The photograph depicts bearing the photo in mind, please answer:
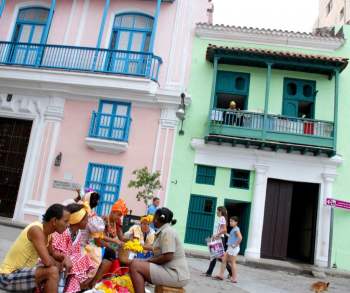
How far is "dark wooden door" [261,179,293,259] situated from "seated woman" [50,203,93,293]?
967 centimetres

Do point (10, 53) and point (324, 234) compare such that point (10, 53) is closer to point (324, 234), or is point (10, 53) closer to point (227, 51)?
point (227, 51)

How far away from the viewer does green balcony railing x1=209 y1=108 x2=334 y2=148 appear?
44.1 feet

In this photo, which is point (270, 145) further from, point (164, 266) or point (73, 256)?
point (73, 256)

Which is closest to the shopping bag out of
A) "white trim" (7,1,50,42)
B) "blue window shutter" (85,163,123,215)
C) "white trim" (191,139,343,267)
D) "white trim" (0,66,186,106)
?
"white trim" (191,139,343,267)

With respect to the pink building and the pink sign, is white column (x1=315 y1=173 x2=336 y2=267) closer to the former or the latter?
the pink sign

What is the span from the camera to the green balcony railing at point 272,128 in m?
13.4

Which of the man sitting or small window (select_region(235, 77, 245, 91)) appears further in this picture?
small window (select_region(235, 77, 245, 91))

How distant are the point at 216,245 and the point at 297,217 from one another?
846 centimetres

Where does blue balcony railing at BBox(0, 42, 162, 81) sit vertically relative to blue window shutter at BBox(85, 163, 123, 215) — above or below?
above

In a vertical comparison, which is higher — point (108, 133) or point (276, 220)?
point (108, 133)

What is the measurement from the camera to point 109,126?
14109 millimetres

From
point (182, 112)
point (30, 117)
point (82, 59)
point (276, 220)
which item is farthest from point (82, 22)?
point (276, 220)

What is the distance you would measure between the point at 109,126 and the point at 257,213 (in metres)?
6.11

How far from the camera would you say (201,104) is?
14.4 metres
